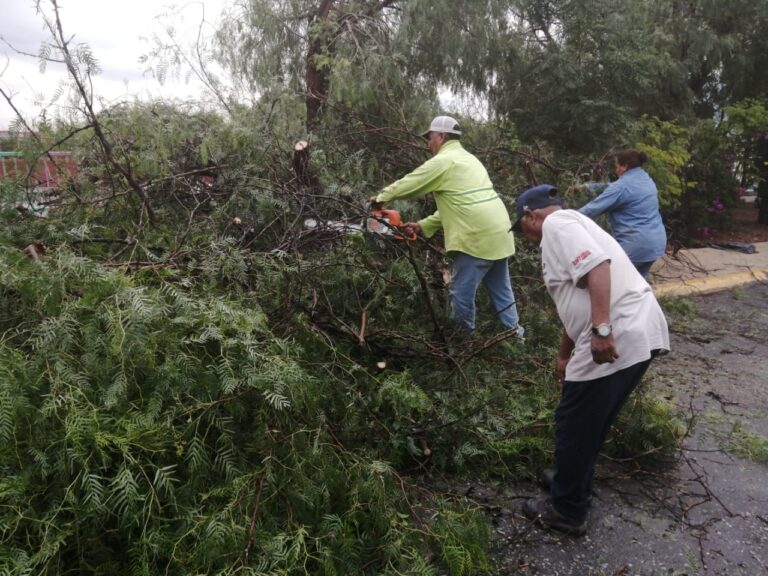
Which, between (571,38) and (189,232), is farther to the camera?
(571,38)

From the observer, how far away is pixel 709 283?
8.31m

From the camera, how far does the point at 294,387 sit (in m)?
2.43

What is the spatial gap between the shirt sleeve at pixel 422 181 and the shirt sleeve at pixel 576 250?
5.83 feet

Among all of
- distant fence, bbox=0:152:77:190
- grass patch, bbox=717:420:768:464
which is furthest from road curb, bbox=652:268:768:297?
distant fence, bbox=0:152:77:190

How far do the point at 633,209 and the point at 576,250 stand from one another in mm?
3188

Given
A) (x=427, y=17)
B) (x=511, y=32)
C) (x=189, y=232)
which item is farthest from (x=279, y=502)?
(x=511, y=32)

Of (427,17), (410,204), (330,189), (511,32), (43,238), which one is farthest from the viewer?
(511,32)

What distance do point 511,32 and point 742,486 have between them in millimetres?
6666

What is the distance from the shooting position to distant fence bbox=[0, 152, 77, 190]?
4285 millimetres

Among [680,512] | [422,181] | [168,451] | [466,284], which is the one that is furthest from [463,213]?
[168,451]

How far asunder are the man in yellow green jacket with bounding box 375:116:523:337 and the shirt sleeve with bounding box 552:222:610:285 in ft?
5.34

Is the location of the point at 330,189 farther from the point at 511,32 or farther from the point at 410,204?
the point at 511,32

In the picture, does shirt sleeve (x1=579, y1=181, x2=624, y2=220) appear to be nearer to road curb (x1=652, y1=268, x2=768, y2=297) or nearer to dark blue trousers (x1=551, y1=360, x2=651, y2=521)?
road curb (x1=652, y1=268, x2=768, y2=297)

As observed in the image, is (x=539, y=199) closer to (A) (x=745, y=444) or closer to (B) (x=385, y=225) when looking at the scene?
(B) (x=385, y=225)
